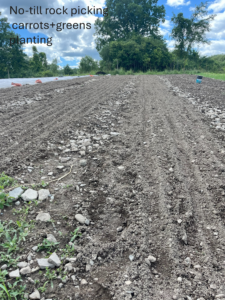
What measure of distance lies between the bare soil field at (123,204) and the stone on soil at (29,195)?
3.8 inches

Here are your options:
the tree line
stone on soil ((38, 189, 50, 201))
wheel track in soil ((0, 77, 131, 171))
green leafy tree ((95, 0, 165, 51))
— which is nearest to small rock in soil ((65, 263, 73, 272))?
stone on soil ((38, 189, 50, 201))

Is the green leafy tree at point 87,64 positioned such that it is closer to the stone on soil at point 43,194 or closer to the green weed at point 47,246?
the stone on soil at point 43,194

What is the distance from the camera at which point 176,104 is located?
21.9ft

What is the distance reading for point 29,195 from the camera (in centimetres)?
238

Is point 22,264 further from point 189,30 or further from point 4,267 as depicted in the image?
point 189,30

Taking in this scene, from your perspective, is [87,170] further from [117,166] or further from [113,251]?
[113,251]

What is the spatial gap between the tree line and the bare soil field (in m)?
28.7

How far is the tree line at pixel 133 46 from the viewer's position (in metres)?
34.1

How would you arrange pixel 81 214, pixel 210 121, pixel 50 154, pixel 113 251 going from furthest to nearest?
pixel 210 121 → pixel 50 154 → pixel 81 214 → pixel 113 251

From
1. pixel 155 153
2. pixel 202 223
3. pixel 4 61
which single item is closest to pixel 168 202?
pixel 202 223

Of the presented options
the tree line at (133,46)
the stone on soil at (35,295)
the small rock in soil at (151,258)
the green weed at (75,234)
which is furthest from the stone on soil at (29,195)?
the tree line at (133,46)

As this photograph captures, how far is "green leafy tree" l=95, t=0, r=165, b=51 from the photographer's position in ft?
131

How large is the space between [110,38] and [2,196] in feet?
151

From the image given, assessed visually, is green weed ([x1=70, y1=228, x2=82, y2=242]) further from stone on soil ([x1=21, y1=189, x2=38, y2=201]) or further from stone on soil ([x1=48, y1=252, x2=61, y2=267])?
stone on soil ([x1=21, y1=189, x2=38, y2=201])
